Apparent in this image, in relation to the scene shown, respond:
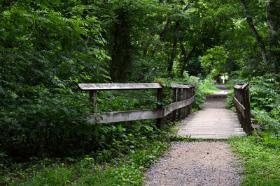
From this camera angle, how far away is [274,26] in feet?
66.9

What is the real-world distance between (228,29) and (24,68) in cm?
2101

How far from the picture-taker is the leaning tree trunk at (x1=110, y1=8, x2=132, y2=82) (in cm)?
1364

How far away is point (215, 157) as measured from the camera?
7516mm

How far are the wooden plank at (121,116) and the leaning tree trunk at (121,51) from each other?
4.37 m

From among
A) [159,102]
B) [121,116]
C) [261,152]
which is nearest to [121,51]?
[159,102]

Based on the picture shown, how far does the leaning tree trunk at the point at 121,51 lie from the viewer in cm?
1364

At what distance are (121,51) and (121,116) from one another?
616cm

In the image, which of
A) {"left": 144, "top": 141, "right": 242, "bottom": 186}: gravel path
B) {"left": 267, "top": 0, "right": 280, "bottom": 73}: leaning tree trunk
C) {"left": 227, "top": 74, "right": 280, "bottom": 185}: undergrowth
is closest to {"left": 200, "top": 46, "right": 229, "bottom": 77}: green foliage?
{"left": 267, "top": 0, "right": 280, "bottom": 73}: leaning tree trunk

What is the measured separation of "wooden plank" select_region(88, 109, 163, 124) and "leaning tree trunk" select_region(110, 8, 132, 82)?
14.4 feet

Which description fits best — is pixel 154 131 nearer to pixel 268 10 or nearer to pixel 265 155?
pixel 265 155

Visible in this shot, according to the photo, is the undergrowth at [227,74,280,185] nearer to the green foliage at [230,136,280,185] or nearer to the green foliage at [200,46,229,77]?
the green foliage at [230,136,280,185]

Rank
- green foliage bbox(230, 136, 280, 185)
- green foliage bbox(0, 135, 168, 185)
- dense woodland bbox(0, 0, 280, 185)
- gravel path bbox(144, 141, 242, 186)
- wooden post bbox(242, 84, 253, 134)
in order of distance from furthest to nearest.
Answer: wooden post bbox(242, 84, 253, 134), dense woodland bbox(0, 0, 280, 185), gravel path bbox(144, 141, 242, 186), green foliage bbox(230, 136, 280, 185), green foliage bbox(0, 135, 168, 185)

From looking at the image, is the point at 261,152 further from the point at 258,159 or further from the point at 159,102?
the point at 159,102

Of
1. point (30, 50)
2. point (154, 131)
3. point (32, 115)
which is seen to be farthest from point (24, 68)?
point (154, 131)
